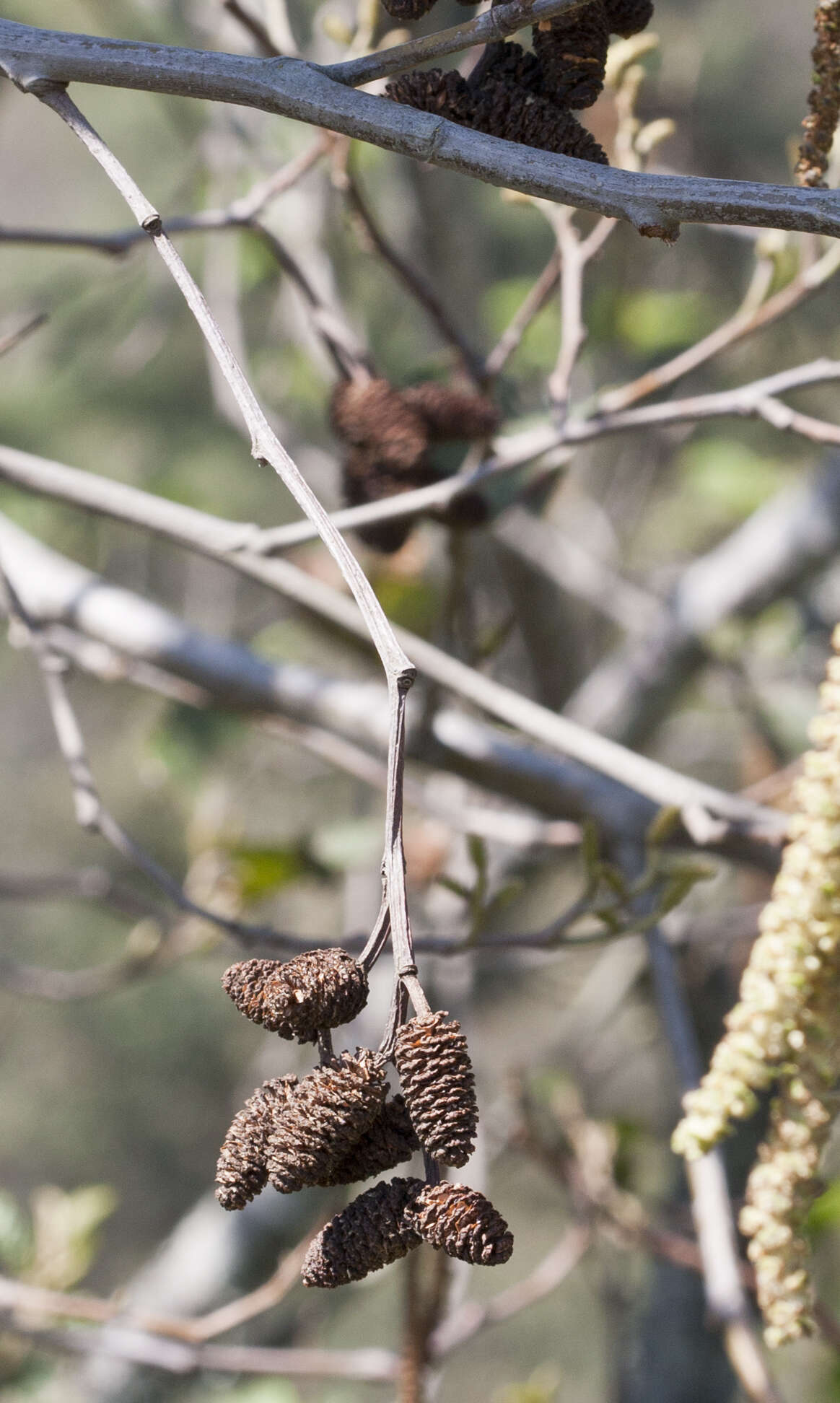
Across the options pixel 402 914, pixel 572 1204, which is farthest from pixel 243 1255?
pixel 402 914

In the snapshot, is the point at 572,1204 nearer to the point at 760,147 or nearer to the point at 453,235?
the point at 453,235

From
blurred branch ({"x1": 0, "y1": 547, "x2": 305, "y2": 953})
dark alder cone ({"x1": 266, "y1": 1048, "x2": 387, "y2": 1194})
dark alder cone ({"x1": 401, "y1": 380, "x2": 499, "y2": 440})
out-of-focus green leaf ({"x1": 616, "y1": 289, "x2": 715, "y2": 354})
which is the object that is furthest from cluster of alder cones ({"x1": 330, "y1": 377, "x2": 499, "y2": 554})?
dark alder cone ({"x1": 266, "y1": 1048, "x2": 387, "y2": 1194})

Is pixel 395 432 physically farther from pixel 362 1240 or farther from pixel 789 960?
pixel 362 1240

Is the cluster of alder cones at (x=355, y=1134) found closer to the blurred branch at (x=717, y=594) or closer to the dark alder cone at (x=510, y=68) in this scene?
the dark alder cone at (x=510, y=68)

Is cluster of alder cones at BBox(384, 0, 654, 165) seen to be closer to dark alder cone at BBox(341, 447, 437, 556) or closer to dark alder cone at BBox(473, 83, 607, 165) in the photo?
dark alder cone at BBox(473, 83, 607, 165)

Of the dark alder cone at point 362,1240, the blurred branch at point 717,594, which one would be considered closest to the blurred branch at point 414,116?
the dark alder cone at point 362,1240

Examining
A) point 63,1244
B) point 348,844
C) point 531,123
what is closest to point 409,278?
point 531,123
